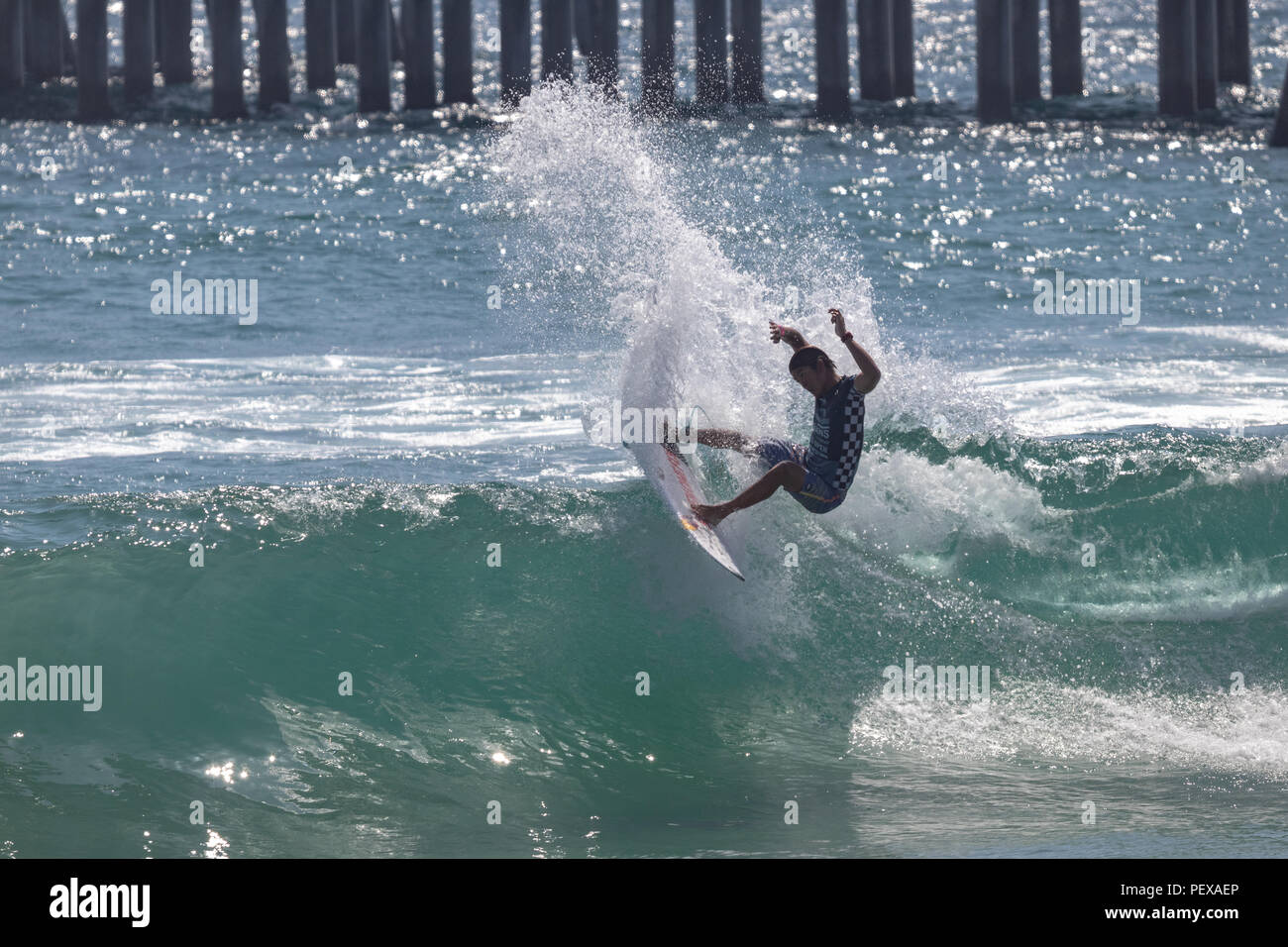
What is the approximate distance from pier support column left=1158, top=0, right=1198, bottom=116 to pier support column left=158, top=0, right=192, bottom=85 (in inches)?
811

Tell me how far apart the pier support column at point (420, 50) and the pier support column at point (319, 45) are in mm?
3271

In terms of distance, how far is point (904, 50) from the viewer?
32906 millimetres

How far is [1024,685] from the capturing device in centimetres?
937


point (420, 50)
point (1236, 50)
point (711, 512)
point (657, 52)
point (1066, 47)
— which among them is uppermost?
point (1236, 50)

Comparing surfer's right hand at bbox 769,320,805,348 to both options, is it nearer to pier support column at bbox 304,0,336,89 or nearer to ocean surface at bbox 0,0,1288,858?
ocean surface at bbox 0,0,1288,858

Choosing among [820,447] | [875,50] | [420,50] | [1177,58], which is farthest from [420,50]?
[820,447]

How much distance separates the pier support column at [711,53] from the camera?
29.1 m

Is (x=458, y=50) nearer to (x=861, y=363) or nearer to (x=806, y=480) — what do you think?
(x=806, y=480)

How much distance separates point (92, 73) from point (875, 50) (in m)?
15.7

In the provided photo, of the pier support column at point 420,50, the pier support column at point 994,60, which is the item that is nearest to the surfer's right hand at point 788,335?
the pier support column at point 994,60

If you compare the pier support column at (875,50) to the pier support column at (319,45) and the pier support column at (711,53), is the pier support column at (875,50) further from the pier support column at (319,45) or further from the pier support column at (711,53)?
the pier support column at (319,45)

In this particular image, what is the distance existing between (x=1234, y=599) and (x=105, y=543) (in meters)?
7.95
